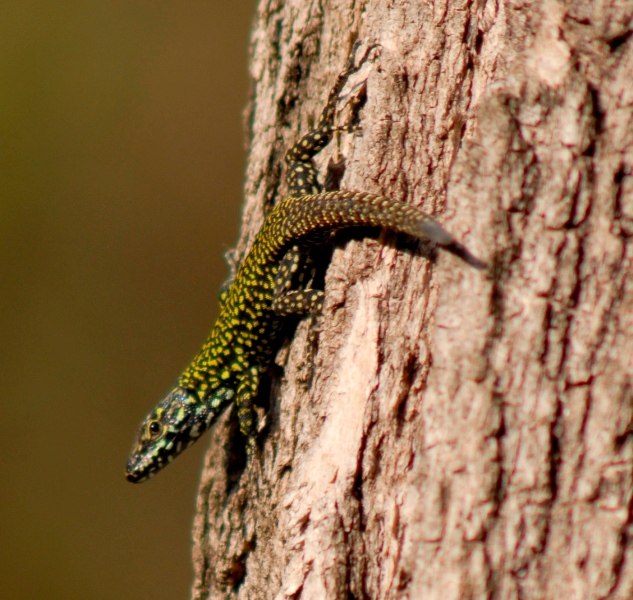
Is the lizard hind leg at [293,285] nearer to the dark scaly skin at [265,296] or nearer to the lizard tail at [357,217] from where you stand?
the dark scaly skin at [265,296]

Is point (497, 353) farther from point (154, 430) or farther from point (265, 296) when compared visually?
point (154, 430)

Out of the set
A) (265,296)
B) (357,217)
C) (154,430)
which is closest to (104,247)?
(154,430)

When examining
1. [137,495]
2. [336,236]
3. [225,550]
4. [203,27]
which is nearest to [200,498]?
[225,550]

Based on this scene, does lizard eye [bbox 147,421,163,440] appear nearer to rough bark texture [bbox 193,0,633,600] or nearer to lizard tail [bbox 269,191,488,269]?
lizard tail [bbox 269,191,488,269]

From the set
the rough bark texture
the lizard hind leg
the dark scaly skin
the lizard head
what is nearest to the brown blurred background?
the lizard head

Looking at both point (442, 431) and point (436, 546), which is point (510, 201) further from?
point (436, 546)

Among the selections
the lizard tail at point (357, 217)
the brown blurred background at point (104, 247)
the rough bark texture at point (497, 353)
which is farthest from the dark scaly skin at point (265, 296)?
the brown blurred background at point (104, 247)
